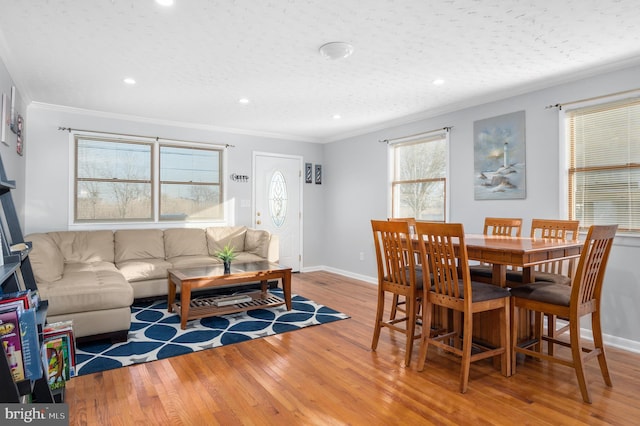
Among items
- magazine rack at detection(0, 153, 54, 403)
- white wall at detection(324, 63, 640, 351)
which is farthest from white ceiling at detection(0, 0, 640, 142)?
magazine rack at detection(0, 153, 54, 403)

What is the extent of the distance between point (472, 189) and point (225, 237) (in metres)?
3.44

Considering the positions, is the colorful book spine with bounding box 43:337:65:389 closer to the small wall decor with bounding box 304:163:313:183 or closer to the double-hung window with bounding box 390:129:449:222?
the double-hung window with bounding box 390:129:449:222

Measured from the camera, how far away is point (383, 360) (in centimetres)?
277

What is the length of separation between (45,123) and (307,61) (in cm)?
356

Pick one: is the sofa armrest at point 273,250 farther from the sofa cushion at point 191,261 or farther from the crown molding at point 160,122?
the crown molding at point 160,122

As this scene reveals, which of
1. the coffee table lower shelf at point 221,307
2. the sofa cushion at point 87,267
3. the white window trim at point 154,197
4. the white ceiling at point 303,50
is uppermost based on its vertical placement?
the white ceiling at point 303,50

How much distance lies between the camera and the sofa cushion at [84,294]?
2.88 m

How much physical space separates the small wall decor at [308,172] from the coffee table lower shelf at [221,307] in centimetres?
281

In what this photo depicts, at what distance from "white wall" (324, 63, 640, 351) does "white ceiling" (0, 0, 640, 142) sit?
0.54ft

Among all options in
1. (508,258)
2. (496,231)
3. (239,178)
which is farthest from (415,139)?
(508,258)

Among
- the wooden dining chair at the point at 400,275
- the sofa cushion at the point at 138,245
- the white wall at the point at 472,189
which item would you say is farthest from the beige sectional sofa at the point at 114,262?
the wooden dining chair at the point at 400,275

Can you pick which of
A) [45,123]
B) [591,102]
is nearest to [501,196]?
[591,102]

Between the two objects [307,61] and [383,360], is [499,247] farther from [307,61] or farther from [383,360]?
[307,61]

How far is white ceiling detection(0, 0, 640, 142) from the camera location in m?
2.34
